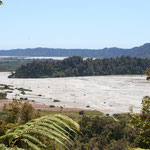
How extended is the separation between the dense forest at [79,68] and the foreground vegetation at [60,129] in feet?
333

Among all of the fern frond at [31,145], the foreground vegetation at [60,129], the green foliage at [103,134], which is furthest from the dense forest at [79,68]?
the fern frond at [31,145]

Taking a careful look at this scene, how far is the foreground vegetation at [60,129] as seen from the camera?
2.79 meters

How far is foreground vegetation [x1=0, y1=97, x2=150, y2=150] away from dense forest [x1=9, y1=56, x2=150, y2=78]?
101644 mm

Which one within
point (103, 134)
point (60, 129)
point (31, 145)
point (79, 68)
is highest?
point (60, 129)

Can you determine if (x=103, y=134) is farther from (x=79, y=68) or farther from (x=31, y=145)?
(x=79, y=68)

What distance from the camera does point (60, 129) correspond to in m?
2.86

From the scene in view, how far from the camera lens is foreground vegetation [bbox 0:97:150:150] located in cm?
279

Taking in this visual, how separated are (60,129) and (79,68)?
167 m

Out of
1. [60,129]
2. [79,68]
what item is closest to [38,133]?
[60,129]

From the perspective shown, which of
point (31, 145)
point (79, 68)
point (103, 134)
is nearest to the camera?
point (31, 145)

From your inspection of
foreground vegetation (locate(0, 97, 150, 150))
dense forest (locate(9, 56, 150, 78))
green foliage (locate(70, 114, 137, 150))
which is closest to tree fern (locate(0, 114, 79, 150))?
foreground vegetation (locate(0, 97, 150, 150))

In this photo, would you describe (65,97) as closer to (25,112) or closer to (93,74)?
(25,112)

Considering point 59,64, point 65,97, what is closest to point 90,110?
point 65,97

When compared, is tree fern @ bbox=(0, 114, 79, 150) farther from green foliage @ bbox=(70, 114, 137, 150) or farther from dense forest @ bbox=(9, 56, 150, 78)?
dense forest @ bbox=(9, 56, 150, 78)
